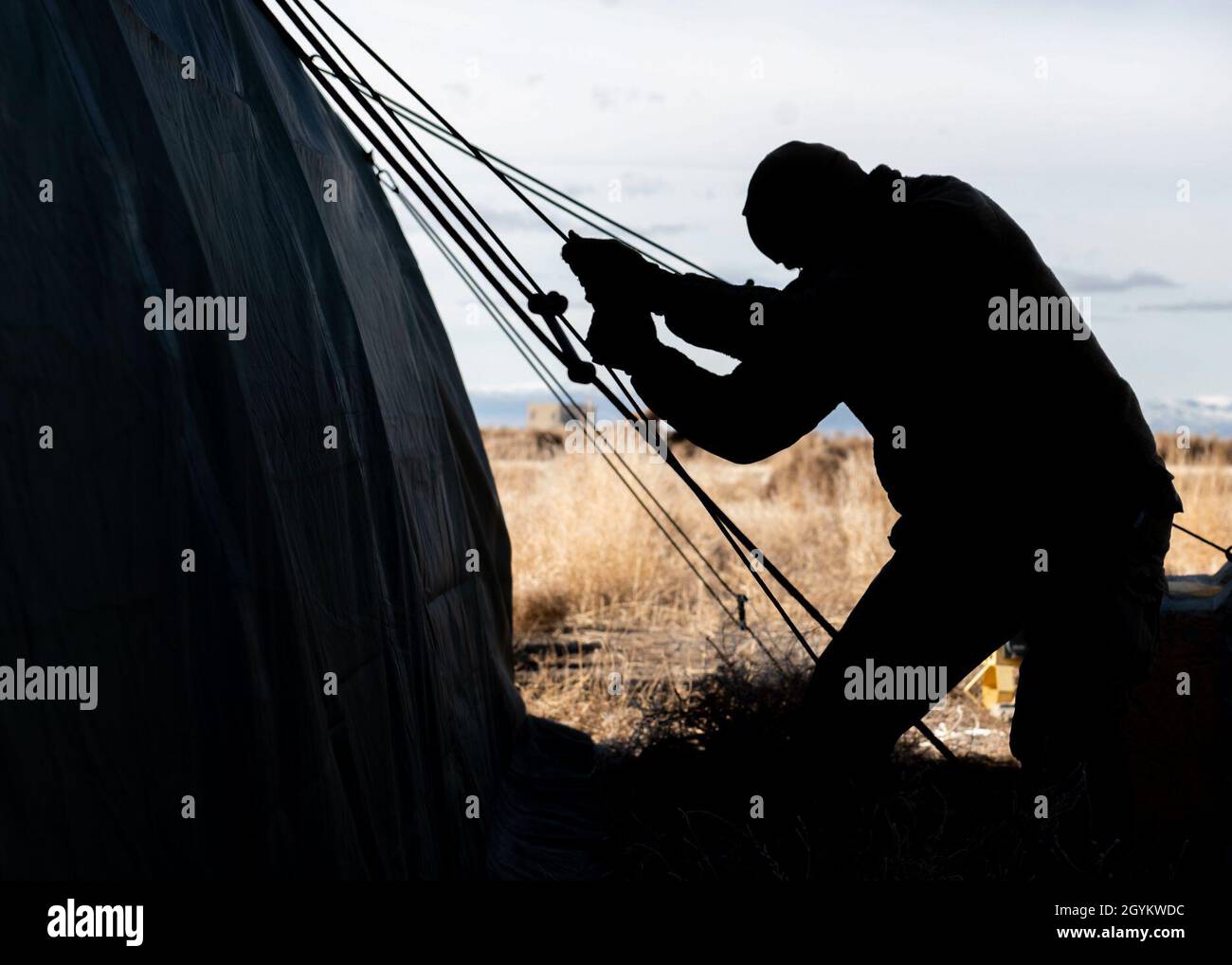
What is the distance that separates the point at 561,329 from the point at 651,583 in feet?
21.4

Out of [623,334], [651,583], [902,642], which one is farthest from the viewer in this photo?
[651,583]

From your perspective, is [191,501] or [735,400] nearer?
[191,501]

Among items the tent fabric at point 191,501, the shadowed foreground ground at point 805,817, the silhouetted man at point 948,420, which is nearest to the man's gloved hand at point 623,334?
the silhouetted man at point 948,420

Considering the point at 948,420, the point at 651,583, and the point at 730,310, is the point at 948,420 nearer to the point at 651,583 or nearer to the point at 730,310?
the point at 730,310

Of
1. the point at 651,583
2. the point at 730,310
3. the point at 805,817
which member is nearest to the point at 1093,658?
the point at 805,817

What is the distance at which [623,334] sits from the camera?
318 cm

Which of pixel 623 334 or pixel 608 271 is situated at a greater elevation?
pixel 608 271

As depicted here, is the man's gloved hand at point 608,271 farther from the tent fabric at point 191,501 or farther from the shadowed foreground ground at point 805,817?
the shadowed foreground ground at point 805,817

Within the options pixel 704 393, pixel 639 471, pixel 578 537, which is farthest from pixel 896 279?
pixel 639 471

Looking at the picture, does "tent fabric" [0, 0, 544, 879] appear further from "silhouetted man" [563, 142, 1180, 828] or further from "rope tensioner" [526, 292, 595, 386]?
"silhouetted man" [563, 142, 1180, 828]

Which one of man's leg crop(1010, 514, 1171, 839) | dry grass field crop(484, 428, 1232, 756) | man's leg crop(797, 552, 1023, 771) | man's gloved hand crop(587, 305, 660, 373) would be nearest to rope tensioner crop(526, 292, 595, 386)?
man's gloved hand crop(587, 305, 660, 373)

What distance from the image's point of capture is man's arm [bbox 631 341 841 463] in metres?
3.04

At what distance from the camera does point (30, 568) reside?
191cm

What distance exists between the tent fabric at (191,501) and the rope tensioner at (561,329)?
0.56 m
